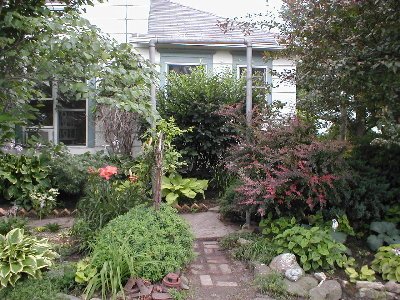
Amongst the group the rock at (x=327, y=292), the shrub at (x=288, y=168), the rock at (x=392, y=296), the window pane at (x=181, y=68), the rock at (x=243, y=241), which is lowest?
the rock at (x=392, y=296)

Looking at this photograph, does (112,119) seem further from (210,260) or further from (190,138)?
(210,260)

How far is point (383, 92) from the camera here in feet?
13.8

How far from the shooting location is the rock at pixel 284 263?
4.04 metres

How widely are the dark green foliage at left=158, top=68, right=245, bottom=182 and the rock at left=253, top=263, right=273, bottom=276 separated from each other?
327 cm

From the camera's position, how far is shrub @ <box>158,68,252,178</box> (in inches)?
285

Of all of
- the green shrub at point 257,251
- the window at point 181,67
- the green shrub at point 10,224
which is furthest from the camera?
the window at point 181,67

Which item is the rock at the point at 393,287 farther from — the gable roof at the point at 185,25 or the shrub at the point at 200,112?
the gable roof at the point at 185,25

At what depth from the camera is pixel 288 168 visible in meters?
4.64

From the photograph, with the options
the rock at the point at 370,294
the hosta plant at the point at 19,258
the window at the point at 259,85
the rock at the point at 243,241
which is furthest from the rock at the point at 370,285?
the window at the point at 259,85

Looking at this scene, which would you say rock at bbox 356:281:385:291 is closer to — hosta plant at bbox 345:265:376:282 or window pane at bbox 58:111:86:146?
hosta plant at bbox 345:265:376:282

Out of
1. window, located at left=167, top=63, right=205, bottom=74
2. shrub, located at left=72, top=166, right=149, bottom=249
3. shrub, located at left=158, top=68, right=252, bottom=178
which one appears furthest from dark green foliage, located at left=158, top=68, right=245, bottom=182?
shrub, located at left=72, top=166, right=149, bottom=249

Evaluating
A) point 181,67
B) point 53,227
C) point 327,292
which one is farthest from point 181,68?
point 327,292

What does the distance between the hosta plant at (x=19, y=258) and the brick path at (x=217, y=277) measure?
57.0 inches

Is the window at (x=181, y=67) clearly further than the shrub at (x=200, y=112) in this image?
Yes
